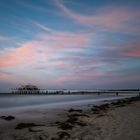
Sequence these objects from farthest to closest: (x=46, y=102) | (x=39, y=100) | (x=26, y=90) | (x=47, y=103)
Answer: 1. (x=26, y=90)
2. (x=39, y=100)
3. (x=46, y=102)
4. (x=47, y=103)

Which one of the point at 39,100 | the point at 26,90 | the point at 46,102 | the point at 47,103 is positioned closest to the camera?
the point at 47,103

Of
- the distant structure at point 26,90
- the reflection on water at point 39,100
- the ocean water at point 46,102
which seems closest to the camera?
the ocean water at point 46,102

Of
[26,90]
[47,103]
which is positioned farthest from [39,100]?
[26,90]

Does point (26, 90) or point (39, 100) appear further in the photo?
point (26, 90)

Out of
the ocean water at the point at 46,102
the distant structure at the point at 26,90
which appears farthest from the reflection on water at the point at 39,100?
the distant structure at the point at 26,90

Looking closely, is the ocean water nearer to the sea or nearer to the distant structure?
the sea

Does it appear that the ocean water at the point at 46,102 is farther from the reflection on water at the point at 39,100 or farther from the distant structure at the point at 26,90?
the distant structure at the point at 26,90

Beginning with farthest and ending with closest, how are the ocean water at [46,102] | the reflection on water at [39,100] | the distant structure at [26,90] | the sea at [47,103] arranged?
1. the distant structure at [26,90]
2. the reflection on water at [39,100]
3. the ocean water at [46,102]
4. the sea at [47,103]

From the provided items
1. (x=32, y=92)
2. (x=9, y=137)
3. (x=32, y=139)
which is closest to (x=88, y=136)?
(x=32, y=139)

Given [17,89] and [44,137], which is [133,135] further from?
[17,89]

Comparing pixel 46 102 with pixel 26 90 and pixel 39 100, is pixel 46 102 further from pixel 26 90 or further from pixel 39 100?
pixel 26 90

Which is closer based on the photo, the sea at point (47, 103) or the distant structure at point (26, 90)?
the sea at point (47, 103)

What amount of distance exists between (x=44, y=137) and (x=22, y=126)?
3.41 metres

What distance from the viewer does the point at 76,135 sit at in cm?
880
